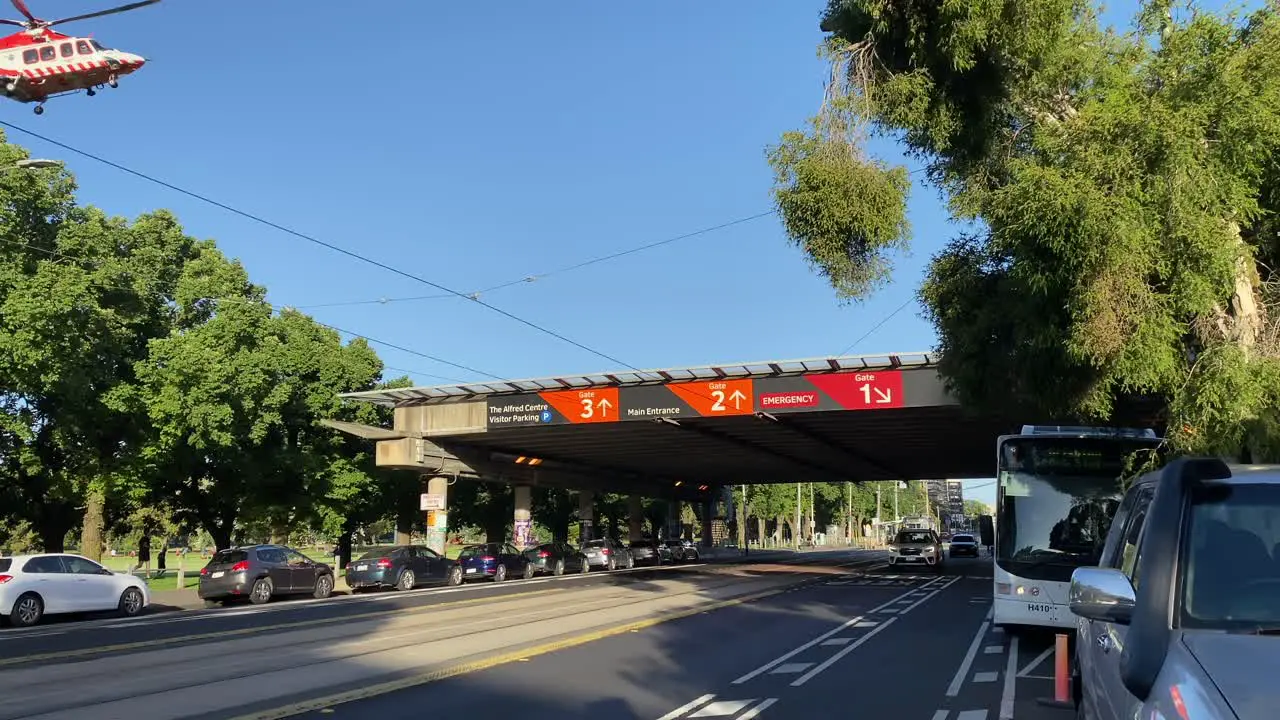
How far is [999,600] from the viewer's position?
43.2ft

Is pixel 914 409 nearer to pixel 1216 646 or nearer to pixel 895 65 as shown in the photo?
pixel 895 65

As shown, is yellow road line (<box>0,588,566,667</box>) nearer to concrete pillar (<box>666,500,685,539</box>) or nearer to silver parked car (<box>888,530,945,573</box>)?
silver parked car (<box>888,530,945,573</box>)

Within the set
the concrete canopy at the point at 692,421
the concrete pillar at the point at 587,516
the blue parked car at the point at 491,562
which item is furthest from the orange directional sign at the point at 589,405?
the concrete pillar at the point at 587,516

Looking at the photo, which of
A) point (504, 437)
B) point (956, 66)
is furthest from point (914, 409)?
point (956, 66)

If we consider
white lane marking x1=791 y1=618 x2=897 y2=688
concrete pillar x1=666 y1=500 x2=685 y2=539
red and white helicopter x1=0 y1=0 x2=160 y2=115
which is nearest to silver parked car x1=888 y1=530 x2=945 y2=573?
white lane marking x1=791 y1=618 x2=897 y2=688

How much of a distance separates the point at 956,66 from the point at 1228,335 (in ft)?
13.3

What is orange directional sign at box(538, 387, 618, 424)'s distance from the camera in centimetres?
3262

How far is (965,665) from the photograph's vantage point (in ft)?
39.5

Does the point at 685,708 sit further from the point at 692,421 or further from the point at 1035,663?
the point at 692,421

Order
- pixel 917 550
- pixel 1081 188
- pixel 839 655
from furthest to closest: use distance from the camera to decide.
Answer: pixel 917 550, pixel 839 655, pixel 1081 188

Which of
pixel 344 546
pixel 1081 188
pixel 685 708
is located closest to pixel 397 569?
pixel 344 546

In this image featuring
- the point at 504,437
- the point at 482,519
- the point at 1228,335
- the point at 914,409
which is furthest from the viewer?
the point at 482,519

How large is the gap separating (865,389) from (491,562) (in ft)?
51.3

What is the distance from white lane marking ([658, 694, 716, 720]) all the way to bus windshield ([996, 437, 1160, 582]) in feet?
18.8
